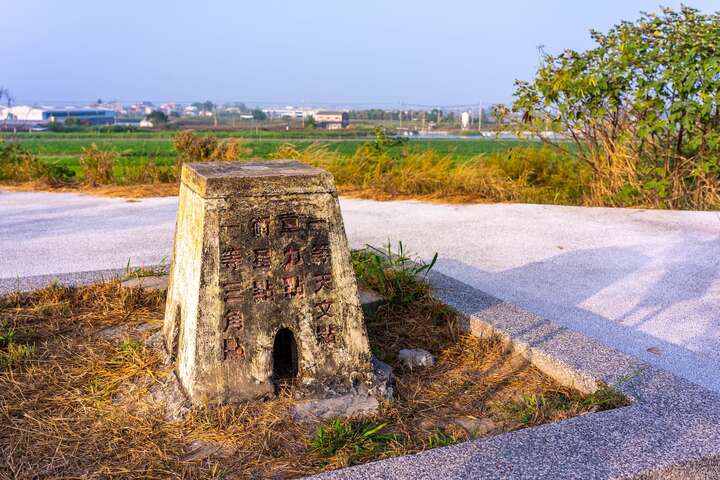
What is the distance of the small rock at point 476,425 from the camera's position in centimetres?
276

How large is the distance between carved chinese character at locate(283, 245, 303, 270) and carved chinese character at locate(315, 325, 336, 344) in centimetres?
28

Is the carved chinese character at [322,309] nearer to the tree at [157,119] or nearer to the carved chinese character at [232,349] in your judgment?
the carved chinese character at [232,349]

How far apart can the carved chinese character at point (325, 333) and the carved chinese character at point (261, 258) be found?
1.13 feet

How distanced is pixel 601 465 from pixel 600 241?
4703mm

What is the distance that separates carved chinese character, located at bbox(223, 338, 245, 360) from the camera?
2.84 metres

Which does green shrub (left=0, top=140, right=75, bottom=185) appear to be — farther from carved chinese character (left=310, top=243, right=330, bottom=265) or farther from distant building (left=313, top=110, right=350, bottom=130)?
distant building (left=313, top=110, right=350, bottom=130)

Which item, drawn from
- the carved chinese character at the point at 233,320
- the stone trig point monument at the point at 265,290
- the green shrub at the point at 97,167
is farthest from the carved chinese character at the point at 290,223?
the green shrub at the point at 97,167

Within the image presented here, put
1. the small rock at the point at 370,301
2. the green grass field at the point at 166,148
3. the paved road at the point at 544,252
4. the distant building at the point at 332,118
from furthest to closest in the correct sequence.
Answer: the distant building at the point at 332,118
the green grass field at the point at 166,148
the paved road at the point at 544,252
the small rock at the point at 370,301

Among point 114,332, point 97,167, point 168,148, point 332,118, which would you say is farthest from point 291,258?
point 332,118

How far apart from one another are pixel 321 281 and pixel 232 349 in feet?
1.45

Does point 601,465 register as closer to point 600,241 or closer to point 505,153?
point 600,241

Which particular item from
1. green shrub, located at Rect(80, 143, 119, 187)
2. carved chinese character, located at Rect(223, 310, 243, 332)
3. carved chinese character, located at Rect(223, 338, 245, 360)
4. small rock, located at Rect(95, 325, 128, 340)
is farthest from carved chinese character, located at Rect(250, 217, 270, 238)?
green shrub, located at Rect(80, 143, 119, 187)

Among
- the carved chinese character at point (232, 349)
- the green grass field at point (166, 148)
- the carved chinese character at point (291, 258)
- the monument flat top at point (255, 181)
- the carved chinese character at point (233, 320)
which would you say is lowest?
the green grass field at point (166, 148)

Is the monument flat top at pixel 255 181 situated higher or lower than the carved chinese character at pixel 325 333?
higher
